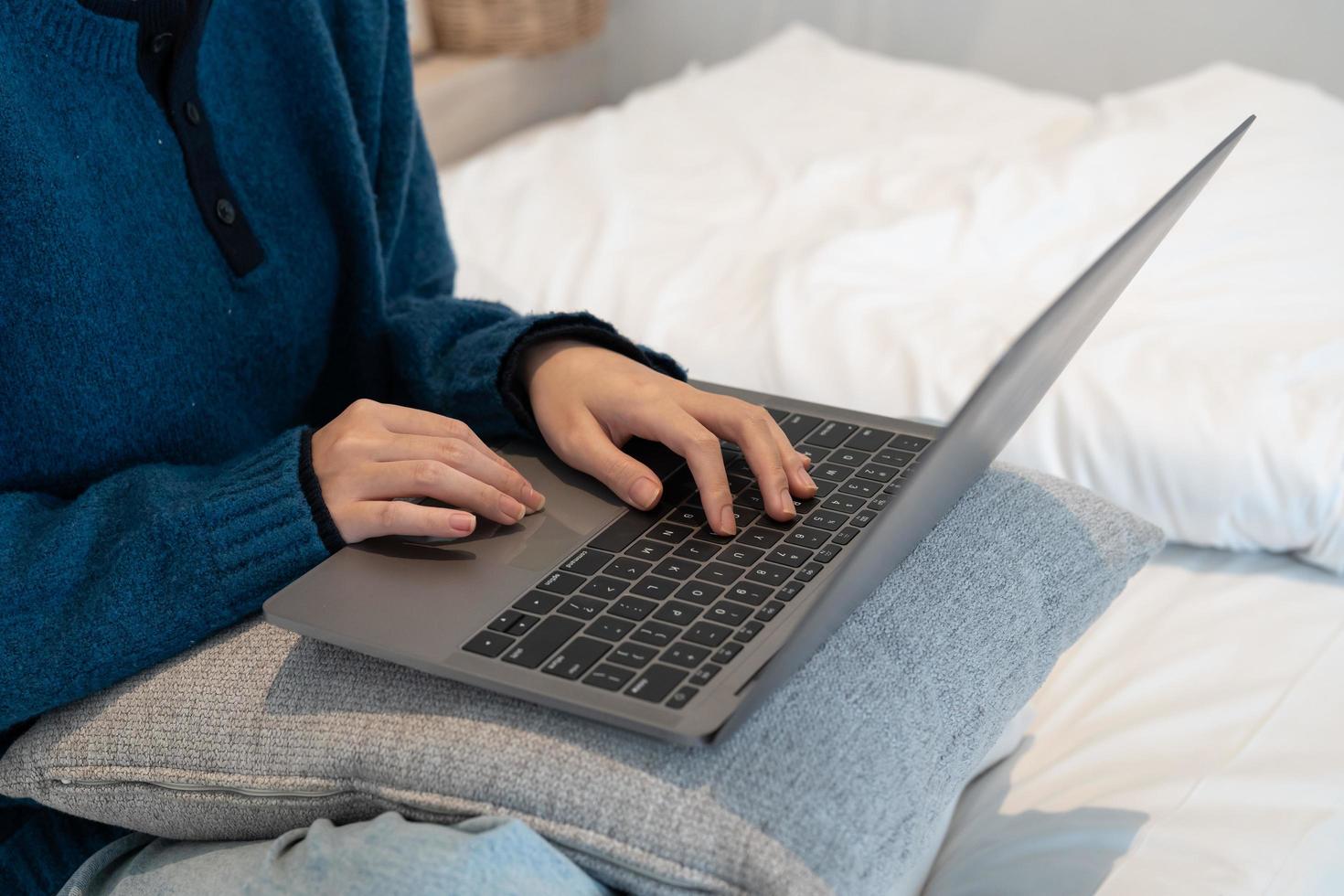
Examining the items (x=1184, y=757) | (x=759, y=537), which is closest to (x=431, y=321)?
(x=759, y=537)

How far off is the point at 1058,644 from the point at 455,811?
1.06ft

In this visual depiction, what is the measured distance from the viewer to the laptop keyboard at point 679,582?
1.77 ft

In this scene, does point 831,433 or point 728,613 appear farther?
point 831,433

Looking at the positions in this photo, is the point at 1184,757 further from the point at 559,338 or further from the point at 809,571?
the point at 559,338

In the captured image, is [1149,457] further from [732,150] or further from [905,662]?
[732,150]

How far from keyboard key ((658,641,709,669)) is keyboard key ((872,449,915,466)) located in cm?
21

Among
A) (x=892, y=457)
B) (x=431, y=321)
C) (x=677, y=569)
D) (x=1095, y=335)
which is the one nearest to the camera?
(x=677, y=569)

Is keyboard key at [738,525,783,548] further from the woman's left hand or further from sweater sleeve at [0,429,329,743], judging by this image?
sweater sleeve at [0,429,329,743]

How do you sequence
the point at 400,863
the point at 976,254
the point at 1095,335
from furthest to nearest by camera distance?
1. the point at 976,254
2. the point at 1095,335
3. the point at 400,863

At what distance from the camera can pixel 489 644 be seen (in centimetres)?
56

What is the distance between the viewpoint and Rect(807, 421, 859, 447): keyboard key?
728mm

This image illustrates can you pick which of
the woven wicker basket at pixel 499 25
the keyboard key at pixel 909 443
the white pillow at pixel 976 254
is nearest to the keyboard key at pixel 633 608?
the keyboard key at pixel 909 443

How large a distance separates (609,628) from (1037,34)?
6.22 ft

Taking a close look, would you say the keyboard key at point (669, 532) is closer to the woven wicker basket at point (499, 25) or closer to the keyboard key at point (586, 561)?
the keyboard key at point (586, 561)
